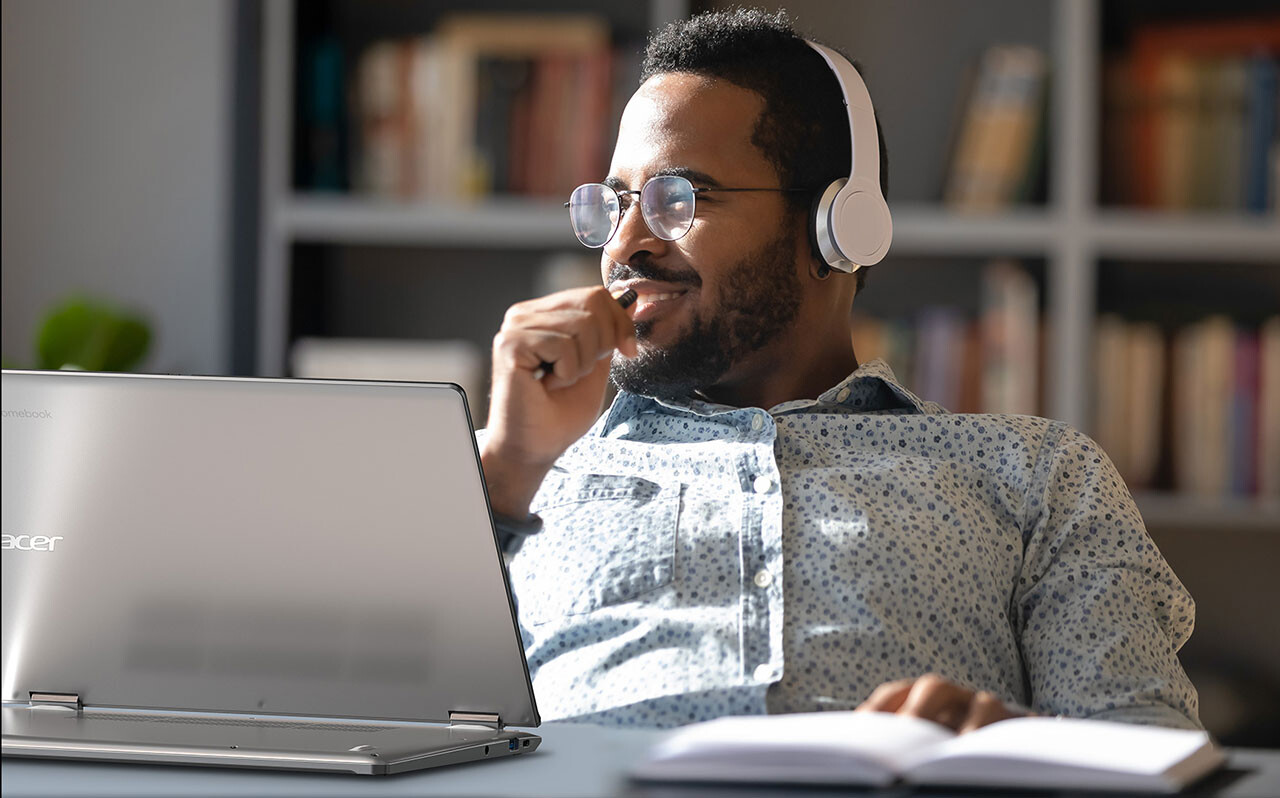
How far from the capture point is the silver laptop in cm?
80

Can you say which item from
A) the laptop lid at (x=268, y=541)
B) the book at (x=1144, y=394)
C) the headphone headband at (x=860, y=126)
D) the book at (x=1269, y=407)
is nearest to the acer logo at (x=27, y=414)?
the laptop lid at (x=268, y=541)

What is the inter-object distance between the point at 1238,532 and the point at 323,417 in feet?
6.46

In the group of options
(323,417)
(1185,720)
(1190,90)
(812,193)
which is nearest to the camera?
(323,417)

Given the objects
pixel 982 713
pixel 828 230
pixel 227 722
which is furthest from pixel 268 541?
pixel 828 230

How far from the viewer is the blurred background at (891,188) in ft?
7.29

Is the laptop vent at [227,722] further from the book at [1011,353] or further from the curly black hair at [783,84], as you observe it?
the book at [1011,353]

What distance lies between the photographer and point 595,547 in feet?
3.76

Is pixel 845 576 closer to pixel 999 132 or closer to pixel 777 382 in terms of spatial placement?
pixel 777 382

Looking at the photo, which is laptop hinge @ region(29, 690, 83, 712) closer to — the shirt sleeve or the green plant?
the shirt sleeve

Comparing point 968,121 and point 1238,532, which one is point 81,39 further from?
point 1238,532

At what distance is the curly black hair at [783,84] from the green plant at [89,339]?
3.52ft

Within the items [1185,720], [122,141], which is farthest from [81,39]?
[1185,720]

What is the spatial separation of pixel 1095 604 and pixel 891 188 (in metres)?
1.38

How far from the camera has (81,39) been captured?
236 cm
